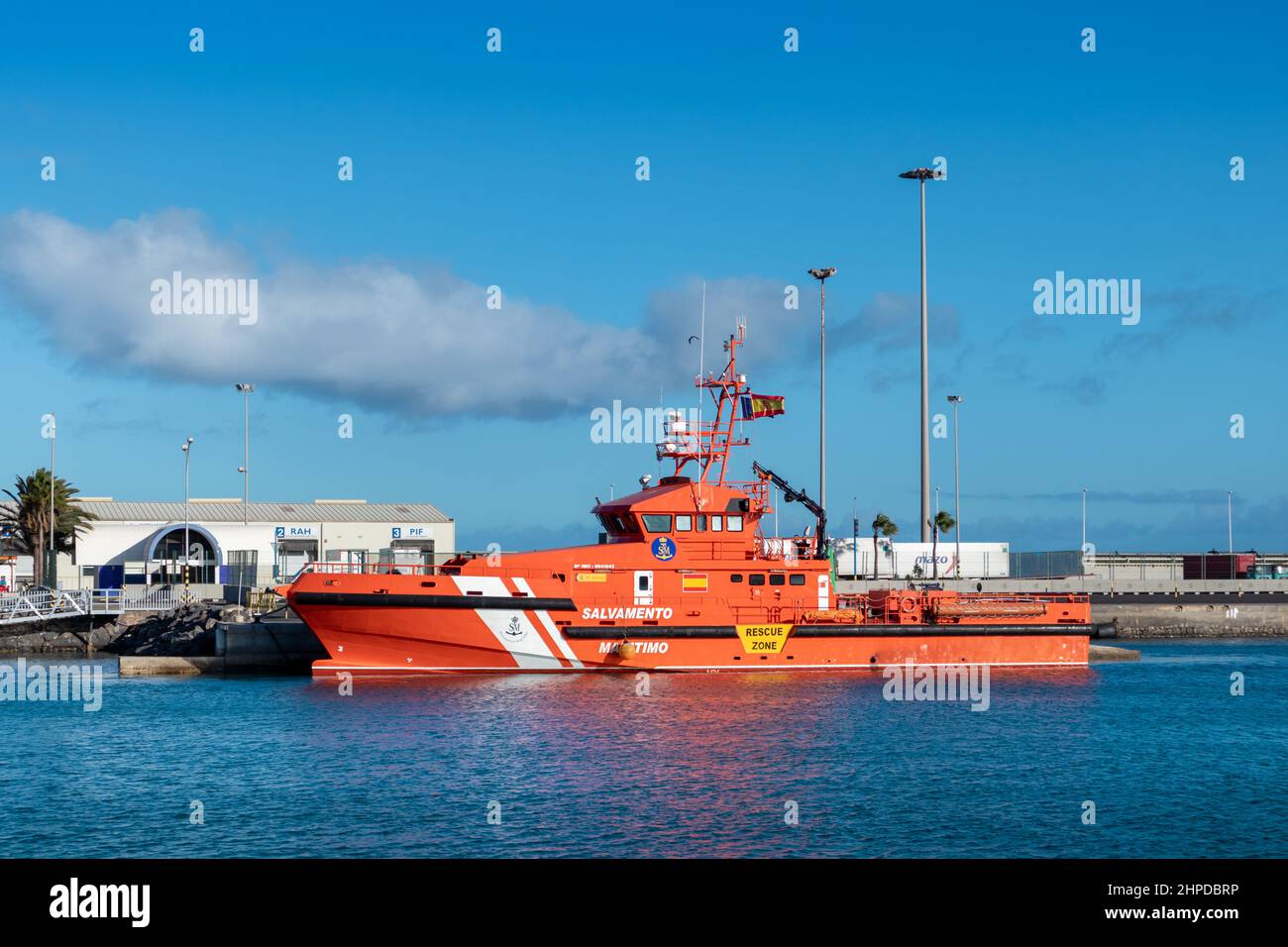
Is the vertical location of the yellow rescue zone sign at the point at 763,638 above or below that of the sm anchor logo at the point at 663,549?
below

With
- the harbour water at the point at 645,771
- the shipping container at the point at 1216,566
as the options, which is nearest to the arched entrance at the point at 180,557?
the harbour water at the point at 645,771

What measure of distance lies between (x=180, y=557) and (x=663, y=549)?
140 ft

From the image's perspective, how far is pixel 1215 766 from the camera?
77.2ft

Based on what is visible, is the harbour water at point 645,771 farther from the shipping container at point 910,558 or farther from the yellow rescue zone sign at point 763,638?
the shipping container at point 910,558

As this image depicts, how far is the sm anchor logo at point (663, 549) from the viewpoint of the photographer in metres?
33.9

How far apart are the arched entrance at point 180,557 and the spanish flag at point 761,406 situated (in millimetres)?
37634

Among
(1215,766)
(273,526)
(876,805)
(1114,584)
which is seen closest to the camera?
(876,805)

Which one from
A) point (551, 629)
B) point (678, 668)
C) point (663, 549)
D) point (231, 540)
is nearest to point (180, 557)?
point (231, 540)

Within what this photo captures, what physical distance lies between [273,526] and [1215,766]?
2181 inches

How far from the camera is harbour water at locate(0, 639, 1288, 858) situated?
17734mm

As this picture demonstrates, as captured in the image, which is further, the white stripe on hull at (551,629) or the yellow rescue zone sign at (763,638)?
the yellow rescue zone sign at (763,638)

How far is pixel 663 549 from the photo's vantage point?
3397cm
